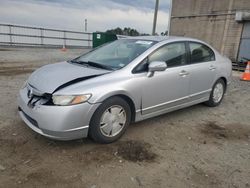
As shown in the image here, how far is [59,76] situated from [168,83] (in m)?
1.73

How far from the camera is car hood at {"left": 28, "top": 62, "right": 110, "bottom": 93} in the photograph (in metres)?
2.86

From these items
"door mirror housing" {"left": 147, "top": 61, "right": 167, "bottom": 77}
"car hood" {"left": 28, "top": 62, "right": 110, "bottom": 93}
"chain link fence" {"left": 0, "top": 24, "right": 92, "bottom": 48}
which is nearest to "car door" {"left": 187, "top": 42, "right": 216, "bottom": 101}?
"door mirror housing" {"left": 147, "top": 61, "right": 167, "bottom": 77}

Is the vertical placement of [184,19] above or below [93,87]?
above

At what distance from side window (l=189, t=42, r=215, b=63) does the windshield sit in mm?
959

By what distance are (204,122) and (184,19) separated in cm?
1373

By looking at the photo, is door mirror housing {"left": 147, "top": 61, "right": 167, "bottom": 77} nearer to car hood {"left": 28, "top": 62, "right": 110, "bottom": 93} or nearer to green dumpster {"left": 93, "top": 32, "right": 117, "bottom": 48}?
car hood {"left": 28, "top": 62, "right": 110, "bottom": 93}

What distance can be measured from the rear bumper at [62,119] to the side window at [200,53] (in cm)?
237

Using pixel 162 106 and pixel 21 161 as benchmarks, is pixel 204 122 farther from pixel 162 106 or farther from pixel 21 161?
pixel 21 161

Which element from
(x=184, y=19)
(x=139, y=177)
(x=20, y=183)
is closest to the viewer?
(x=20, y=183)

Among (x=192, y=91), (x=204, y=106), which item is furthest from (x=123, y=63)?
(x=204, y=106)

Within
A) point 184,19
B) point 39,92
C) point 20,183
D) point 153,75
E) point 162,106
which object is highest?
point 184,19

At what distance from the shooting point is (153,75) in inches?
135

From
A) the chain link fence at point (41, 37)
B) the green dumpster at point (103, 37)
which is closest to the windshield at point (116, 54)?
the green dumpster at point (103, 37)

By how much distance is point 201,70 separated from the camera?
4.29m
